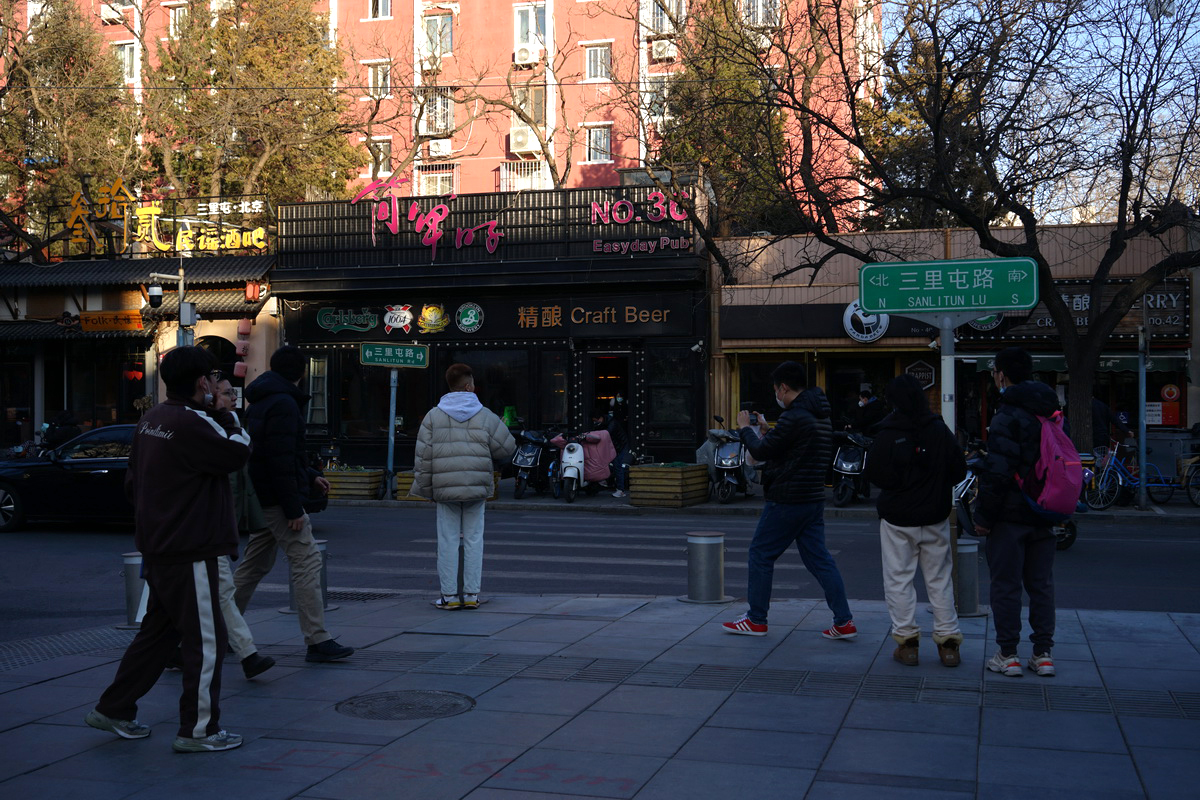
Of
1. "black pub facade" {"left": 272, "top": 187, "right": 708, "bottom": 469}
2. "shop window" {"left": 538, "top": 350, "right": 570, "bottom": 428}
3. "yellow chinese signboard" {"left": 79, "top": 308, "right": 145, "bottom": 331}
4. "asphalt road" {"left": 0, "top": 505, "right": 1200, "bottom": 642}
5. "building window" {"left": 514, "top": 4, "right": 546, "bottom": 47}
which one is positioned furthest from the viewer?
"building window" {"left": 514, "top": 4, "right": 546, "bottom": 47}

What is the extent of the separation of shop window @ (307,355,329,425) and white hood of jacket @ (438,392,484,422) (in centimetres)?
1748

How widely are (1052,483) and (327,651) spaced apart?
434cm

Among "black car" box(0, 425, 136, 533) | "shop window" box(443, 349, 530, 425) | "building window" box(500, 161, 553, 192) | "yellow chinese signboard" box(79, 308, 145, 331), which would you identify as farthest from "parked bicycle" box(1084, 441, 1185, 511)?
"building window" box(500, 161, 553, 192)

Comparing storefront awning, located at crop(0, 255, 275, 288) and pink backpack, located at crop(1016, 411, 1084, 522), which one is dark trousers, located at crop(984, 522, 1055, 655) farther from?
storefront awning, located at crop(0, 255, 275, 288)

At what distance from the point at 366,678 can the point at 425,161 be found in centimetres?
3249

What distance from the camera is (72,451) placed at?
14938 millimetres

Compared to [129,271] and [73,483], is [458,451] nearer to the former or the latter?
[73,483]

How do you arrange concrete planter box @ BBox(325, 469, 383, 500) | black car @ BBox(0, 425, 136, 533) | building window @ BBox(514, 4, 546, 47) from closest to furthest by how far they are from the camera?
black car @ BBox(0, 425, 136, 533), concrete planter box @ BBox(325, 469, 383, 500), building window @ BBox(514, 4, 546, 47)

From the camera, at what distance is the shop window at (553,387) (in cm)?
2381

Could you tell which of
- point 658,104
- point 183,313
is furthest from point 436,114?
point 183,313

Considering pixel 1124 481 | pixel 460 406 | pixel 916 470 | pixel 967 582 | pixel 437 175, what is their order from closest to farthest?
pixel 916 470, pixel 967 582, pixel 460 406, pixel 1124 481, pixel 437 175

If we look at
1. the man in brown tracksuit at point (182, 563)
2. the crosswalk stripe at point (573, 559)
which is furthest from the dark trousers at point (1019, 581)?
the crosswalk stripe at point (573, 559)

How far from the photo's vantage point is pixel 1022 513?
250 inches

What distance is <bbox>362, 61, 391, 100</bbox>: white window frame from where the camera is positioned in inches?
1381
